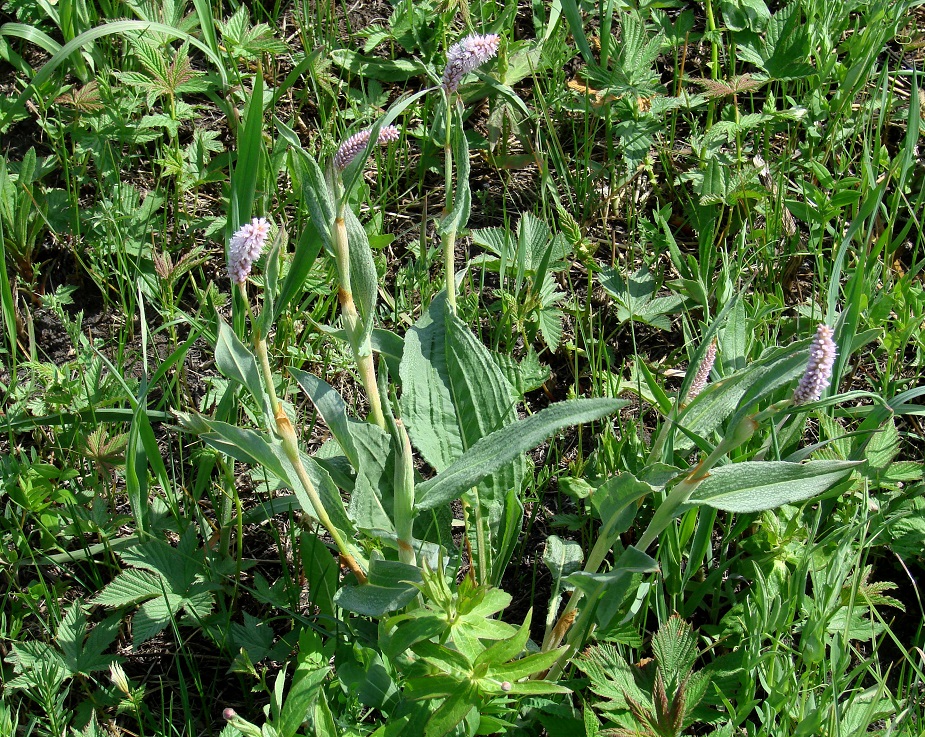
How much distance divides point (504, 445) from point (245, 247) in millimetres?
472

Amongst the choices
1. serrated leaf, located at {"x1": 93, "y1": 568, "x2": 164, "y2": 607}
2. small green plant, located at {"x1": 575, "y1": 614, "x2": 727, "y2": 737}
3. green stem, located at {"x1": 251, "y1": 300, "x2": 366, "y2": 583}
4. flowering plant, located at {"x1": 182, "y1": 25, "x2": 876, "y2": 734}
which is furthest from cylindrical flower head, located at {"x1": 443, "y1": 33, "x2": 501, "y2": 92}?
serrated leaf, located at {"x1": 93, "y1": 568, "x2": 164, "y2": 607}

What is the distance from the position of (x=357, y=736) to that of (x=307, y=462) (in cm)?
44

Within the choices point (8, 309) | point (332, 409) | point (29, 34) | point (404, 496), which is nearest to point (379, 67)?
point (29, 34)

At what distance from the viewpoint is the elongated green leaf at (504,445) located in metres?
1.29

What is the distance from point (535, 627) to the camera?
1.88 m

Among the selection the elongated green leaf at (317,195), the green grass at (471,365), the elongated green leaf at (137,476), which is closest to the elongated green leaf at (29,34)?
the green grass at (471,365)

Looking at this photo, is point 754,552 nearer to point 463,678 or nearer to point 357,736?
point 463,678

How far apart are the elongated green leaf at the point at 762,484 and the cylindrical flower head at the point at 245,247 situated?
0.74 metres


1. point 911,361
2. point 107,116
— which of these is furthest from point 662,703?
point 107,116

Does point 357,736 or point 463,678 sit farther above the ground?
point 463,678

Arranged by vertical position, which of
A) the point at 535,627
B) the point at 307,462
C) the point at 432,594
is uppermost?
the point at 307,462

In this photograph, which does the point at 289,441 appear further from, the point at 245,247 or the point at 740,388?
the point at 740,388

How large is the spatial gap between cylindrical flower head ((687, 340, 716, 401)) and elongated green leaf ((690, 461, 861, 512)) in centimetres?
21

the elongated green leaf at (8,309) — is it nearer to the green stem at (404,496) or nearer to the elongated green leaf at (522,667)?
the green stem at (404,496)
